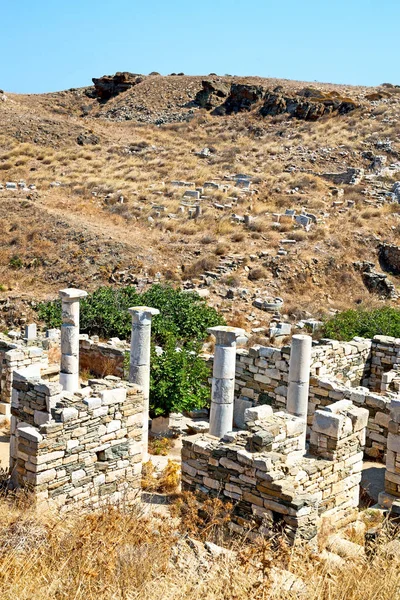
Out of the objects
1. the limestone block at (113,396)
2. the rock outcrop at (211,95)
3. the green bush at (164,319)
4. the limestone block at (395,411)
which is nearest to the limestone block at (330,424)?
the limestone block at (395,411)

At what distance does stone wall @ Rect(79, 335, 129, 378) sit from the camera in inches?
634

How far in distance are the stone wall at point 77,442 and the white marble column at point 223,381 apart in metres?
2.48

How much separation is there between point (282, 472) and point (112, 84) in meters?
62.6

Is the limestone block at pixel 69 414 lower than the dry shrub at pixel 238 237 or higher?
lower

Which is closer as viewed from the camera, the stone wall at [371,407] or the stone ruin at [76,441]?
the stone ruin at [76,441]

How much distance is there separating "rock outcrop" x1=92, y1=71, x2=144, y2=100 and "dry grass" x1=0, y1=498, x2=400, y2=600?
62.0 m

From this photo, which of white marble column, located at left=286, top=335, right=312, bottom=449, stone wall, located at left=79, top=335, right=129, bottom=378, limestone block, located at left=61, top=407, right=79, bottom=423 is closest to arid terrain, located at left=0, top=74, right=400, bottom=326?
stone wall, located at left=79, top=335, right=129, bottom=378

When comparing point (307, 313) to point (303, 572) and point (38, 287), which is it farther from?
point (303, 572)

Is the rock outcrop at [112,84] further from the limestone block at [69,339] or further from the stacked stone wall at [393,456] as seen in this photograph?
the stacked stone wall at [393,456]

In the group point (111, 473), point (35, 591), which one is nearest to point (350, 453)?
point (111, 473)

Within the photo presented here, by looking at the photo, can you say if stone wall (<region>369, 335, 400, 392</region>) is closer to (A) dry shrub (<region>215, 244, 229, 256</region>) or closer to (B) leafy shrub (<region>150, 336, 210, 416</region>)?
(B) leafy shrub (<region>150, 336, 210, 416</region>)

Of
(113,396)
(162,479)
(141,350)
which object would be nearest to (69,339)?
(141,350)

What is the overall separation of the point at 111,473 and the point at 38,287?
614 inches

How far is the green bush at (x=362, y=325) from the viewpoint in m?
17.7
